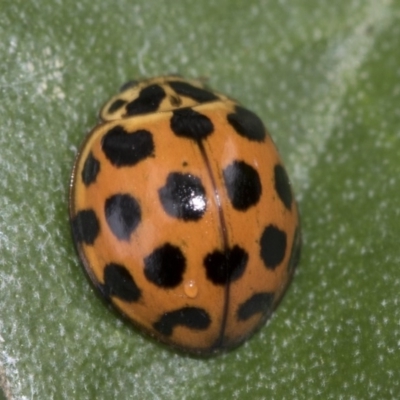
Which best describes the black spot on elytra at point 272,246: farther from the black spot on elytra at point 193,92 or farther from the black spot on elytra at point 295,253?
the black spot on elytra at point 193,92

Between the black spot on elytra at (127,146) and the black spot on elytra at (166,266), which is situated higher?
the black spot on elytra at (127,146)

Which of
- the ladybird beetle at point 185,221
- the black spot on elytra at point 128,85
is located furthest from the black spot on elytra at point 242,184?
the black spot on elytra at point 128,85

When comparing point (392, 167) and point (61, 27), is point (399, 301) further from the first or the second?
point (61, 27)

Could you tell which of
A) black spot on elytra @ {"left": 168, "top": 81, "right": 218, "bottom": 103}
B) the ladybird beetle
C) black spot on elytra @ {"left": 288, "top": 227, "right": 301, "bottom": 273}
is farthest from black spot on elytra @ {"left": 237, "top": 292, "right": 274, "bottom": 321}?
black spot on elytra @ {"left": 168, "top": 81, "right": 218, "bottom": 103}

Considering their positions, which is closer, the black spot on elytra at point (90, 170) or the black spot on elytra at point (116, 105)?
the black spot on elytra at point (90, 170)

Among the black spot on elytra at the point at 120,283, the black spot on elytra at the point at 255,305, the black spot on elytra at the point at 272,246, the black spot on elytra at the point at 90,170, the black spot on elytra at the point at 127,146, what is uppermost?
the black spot on elytra at the point at 127,146

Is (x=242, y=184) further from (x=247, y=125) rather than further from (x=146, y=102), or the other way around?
(x=146, y=102)
